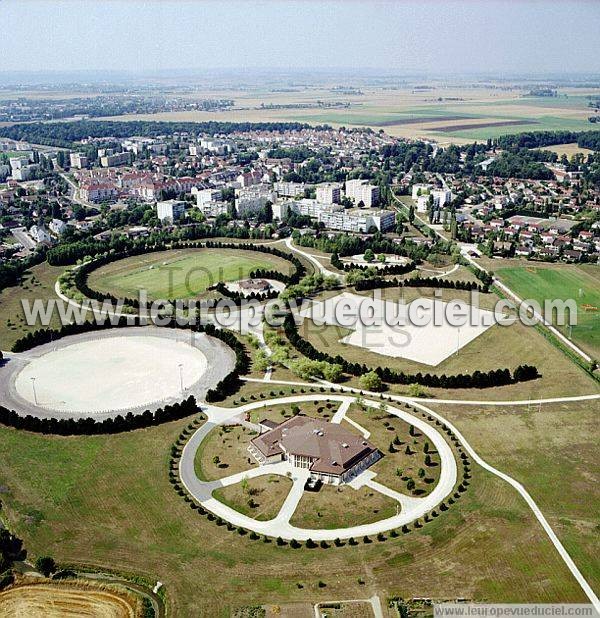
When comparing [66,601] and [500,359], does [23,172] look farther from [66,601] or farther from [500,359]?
[66,601]

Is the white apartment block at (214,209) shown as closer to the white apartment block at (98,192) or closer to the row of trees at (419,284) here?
the white apartment block at (98,192)

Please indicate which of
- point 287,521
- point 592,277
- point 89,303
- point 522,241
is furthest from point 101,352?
point 522,241

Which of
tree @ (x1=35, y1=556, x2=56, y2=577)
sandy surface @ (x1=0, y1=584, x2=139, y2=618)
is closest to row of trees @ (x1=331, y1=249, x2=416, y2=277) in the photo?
tree @ (x1=35, y1=556, x2=56, y2=577)

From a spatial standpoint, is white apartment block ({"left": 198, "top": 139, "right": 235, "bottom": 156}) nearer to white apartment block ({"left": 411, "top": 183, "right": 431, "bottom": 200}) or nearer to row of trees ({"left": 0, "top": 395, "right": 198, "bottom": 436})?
white apartment block ({"left": 411, "top": 183, "right": 431, "bottom": 200})

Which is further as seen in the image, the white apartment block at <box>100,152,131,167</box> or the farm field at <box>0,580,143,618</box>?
the white apartment block at <box>100,152,131,167</box>

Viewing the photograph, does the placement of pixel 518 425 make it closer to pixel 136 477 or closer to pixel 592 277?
pixel 136 477

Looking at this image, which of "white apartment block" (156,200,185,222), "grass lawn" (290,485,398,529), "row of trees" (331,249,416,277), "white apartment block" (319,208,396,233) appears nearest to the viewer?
"grass lawn" (290,485,398,529)

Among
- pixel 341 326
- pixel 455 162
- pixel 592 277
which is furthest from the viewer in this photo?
pixel 455 162
